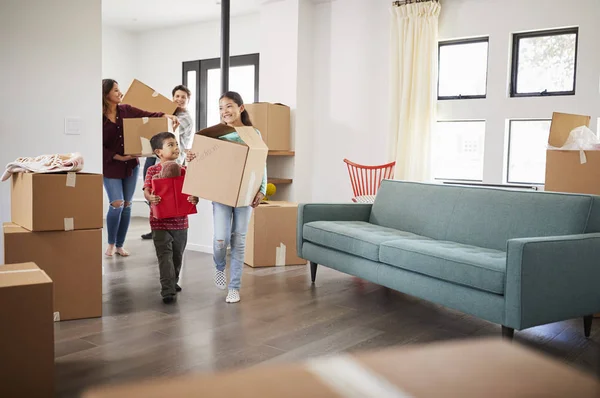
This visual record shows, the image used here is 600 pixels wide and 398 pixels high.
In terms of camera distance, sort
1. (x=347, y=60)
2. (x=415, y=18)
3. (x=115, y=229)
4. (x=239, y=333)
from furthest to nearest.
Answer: (x=347, y=60), (x=415, y=18), (x=115, y=229), (x=239, y=333)

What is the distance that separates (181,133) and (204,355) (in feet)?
10.9

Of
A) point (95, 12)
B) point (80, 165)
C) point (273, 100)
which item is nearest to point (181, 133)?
point (273, 100)

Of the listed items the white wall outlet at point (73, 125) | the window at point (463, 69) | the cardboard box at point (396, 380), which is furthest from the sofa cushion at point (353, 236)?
the cardboard box at point (396, 380)

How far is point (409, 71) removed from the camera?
5.51m

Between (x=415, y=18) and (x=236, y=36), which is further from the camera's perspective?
(x=236, y=36)

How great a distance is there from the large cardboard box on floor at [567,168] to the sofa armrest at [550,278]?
38.3 inches

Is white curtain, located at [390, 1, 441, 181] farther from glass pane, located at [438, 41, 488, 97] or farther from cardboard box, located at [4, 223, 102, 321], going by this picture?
cardboard box, located at [4, 223, 102, 321]

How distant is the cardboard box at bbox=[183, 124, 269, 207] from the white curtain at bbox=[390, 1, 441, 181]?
2.51m

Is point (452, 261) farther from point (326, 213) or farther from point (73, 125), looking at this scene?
point (73, 125)

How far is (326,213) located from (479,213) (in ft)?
3.80

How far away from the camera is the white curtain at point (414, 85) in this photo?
5426mm

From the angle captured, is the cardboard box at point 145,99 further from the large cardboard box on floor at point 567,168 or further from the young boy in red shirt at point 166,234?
the large cardboard box on floor at point 567,168

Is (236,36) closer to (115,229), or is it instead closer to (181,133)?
(181,133)

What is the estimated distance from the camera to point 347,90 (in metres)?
6.13
